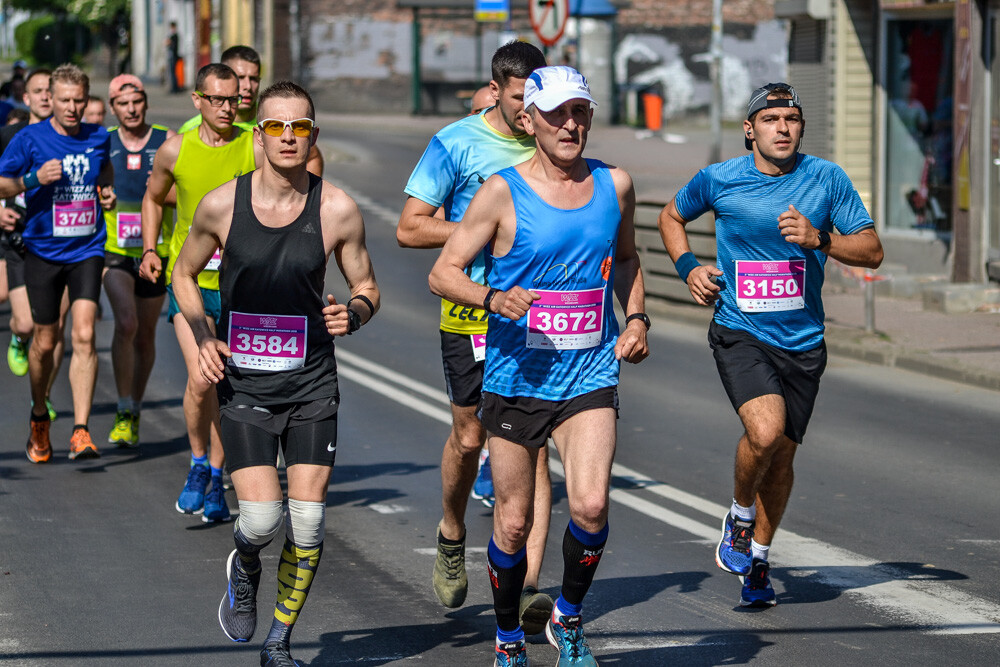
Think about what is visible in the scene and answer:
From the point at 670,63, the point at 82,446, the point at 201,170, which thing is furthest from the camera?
the point at 670,63

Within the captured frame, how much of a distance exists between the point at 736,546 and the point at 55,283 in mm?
4724

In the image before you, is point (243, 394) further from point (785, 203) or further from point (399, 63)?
point (399, 63)

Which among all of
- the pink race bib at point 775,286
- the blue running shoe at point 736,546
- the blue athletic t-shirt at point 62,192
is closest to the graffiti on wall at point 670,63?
the blue athletic t-shirt at point 62,192

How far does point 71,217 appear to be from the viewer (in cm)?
953

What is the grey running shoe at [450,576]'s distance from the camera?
646 cm

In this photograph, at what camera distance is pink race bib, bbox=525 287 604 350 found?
5.59 meters

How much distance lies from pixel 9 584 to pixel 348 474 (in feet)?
9.01

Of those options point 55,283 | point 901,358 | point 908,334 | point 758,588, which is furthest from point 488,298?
point 908,334

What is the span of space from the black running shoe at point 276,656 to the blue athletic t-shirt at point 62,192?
4.51m

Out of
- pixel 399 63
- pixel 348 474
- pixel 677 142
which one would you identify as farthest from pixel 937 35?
pixel 399 63

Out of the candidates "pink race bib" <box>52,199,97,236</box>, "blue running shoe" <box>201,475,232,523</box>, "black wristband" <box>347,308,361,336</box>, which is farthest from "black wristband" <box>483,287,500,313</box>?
"pink race bib" <box>52,199,97,236</box>

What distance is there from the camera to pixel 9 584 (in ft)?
22.6

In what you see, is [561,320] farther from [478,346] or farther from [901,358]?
[901,358]

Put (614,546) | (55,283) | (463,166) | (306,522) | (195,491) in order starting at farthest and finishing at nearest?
(55,283) → (195,491) → (614,546) → (463,166) → (306,522)
